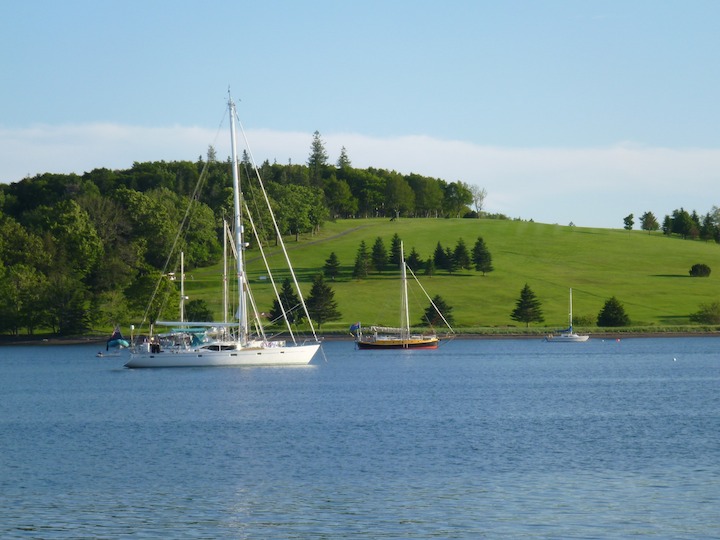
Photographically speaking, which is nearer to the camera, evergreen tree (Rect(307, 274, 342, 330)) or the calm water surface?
the calm water surface

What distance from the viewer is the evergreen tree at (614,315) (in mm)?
145500

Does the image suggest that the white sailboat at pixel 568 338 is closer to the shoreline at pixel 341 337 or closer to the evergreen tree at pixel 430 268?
the shoreline at pixel 341 337

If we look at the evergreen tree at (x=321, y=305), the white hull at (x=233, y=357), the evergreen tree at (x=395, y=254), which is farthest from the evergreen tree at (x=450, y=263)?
the white hull at (x=233, y=357)

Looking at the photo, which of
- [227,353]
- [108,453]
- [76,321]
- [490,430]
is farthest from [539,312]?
[108,453]

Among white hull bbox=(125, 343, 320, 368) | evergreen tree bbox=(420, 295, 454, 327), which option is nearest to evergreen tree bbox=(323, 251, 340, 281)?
evergreen tree bbox=(420, 295, 454, 327)

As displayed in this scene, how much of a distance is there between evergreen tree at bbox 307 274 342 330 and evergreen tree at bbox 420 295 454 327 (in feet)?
37.5

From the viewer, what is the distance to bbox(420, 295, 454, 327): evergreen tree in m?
142

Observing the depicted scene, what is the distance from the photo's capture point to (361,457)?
130 feet

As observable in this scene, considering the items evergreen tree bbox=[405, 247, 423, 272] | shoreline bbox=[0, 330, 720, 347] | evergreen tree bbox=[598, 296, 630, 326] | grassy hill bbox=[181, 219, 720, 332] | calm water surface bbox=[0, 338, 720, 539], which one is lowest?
calm water surface bbox=[0, 338, 720, 539]

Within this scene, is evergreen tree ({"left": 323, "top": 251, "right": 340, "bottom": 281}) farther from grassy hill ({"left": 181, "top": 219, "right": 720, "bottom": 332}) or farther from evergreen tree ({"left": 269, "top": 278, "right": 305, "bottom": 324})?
evergreen tree ({"left": 269, "top": 278, "right": 305, "bottom": 324})

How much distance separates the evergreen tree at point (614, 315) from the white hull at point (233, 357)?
228ft

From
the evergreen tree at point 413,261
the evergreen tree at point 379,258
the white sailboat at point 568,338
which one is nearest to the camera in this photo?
the white sailboat at point 568,338

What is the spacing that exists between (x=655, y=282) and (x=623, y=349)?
5673 cm

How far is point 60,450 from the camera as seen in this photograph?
43062 mm
